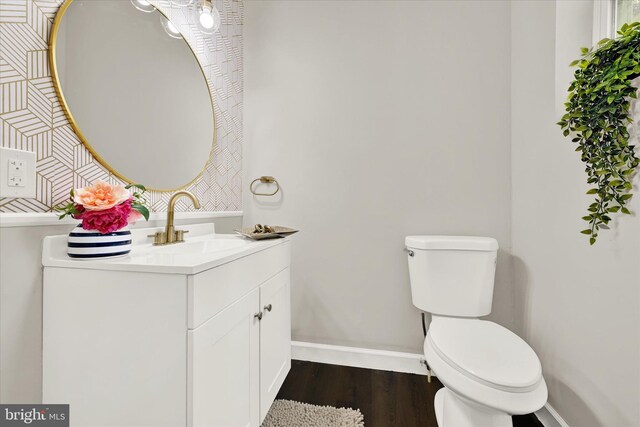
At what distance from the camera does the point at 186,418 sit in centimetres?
75

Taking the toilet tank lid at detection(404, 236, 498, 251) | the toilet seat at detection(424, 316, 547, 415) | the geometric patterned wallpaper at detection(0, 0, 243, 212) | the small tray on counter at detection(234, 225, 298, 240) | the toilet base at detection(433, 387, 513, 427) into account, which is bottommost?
the toilet base at detection(433, 387, 513, 427)

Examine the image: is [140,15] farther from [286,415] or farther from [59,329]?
[286,415]

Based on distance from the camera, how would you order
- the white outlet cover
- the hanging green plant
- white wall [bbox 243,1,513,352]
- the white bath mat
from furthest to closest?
white wall [bbox 243,1,513,352] → the white bath mat → the hanging green plant → the white outlet cover

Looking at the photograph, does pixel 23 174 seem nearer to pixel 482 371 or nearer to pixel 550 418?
pixel 482 371

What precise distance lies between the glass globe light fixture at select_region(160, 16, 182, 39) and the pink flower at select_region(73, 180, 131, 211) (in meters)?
0.91

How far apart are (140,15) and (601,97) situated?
1.75 meters

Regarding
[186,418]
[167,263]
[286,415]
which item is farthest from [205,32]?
[286,415]

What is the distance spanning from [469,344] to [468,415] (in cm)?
25

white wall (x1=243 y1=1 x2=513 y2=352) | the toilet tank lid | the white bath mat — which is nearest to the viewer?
the white bath mat

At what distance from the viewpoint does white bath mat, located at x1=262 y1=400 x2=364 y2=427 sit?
1312 mm

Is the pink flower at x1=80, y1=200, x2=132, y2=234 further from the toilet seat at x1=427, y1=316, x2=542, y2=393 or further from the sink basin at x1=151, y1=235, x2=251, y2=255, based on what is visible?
the toilet seat at x1=427, y1=316, x2=542, y2=393

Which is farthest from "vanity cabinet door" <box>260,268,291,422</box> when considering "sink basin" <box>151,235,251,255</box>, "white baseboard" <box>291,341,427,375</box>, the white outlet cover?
the white outlet cover

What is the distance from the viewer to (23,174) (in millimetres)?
782

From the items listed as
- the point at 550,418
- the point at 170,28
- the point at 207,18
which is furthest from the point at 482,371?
the point at 207,18
